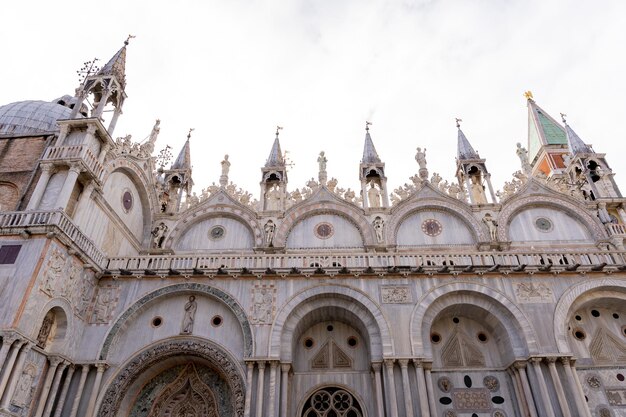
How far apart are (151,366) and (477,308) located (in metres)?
11.9

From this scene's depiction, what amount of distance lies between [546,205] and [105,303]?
20190 mm

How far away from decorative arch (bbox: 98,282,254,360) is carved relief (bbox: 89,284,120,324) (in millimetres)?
486

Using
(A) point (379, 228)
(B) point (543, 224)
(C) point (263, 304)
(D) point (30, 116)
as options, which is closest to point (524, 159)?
(B) point (543, 224)

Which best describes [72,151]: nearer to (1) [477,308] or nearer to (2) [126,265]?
(2) [126,265]

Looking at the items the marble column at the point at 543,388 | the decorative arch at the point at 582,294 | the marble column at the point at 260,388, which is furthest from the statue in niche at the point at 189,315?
the decorative arch at the point at 582,294

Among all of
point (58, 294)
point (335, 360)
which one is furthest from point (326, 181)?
point (58, 294)

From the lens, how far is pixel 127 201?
18875 mm

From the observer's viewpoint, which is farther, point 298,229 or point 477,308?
point 298,229

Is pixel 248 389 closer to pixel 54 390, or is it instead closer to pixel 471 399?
pixel 54 390

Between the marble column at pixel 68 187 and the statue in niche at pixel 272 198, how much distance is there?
888cm

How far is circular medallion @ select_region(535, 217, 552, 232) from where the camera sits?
1955cm

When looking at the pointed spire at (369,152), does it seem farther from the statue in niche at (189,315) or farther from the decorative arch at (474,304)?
the statue in niche at (189,315)

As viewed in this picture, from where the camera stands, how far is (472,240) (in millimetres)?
19375

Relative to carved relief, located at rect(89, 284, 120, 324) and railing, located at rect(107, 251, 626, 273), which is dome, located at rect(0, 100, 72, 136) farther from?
railing, located at rect(107, 251, 626, 273)
